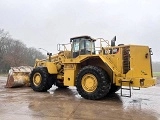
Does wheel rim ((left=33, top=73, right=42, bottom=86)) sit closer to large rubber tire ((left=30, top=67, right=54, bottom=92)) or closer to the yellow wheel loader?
large rubber tire ((left=30, top=67, right=54, bottom=92))

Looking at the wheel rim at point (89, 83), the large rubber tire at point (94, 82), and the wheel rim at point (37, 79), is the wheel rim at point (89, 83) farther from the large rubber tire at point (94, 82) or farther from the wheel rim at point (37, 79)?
the wheel rim at point (37, 79)

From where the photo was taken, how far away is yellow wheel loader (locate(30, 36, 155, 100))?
8.05 metres

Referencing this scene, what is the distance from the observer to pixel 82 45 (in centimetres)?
1000

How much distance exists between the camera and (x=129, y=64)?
810 centimetres

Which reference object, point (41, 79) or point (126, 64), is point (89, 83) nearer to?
point (126, 64)

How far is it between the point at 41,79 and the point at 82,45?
9.01 ft

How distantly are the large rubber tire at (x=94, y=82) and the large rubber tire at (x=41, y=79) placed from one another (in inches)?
94.1

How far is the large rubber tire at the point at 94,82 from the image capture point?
26.8 ft

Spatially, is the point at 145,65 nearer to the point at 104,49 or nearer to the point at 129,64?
the point at 129,64

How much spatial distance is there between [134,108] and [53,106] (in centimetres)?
263

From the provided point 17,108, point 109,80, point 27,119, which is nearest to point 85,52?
point 109,80

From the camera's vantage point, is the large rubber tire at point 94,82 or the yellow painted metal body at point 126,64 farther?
the large rubber tire at point 94,82

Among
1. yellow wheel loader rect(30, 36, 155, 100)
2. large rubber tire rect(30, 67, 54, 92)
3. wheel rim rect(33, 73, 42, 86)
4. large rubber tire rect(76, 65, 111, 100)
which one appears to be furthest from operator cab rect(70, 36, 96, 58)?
wheel rim rect(33, 73, 42, 86)

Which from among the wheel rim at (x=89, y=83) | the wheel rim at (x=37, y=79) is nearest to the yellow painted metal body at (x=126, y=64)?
the wheel rim at (x=89, y=83)
